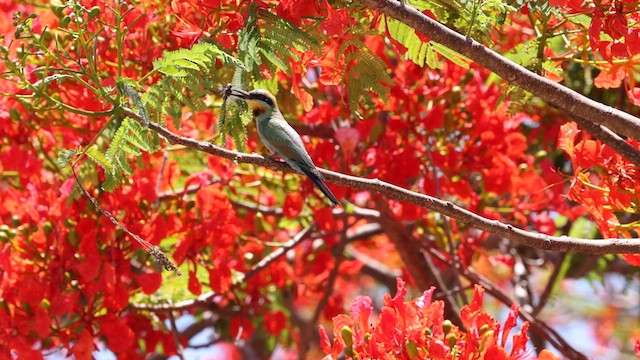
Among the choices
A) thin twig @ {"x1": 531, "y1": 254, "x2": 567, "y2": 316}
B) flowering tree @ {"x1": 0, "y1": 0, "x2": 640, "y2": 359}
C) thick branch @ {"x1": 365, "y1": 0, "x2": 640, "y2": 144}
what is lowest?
thin twig @ {"x1": 531, "y1": 254, "x2": 567, "y2": 316}

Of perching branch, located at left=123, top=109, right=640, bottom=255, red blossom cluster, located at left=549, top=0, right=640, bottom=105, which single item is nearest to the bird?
perching branch, located at left=123, top=109, right=640, bottom=255

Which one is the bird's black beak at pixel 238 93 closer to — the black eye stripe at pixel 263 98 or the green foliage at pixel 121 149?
the black eye stripe at pixel 263 98

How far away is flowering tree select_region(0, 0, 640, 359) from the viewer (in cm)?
229

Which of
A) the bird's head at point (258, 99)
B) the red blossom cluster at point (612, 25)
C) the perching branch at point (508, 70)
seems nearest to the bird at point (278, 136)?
the bird's head at point (258, 99)

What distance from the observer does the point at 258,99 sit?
8.69 ft

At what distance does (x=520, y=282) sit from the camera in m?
4.66

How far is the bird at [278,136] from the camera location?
99.0 inches

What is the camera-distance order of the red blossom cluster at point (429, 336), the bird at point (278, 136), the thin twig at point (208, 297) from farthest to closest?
the thin twig at point (208, 297)
the bird at point (278, 136)
the red blossom cluster at point (429, 336)

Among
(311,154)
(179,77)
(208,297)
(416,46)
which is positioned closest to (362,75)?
(416,46)

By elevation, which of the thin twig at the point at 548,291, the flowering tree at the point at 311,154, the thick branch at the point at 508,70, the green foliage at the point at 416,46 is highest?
the thick branch at the point at 508,70

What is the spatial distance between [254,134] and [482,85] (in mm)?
935

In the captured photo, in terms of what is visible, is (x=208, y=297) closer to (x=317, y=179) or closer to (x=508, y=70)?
(x=317, y=179)

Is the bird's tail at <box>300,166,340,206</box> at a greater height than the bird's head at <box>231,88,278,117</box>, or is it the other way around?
the bird's head at <box>231,88,278,117</box>

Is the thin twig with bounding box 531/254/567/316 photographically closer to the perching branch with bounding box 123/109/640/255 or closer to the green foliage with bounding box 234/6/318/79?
the perching branch with bounding box 123/109/640/255
